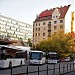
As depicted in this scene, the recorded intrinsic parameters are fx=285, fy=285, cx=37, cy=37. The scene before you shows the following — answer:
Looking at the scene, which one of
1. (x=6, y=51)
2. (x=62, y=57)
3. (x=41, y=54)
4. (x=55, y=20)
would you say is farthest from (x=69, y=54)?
(x=6, y=51)

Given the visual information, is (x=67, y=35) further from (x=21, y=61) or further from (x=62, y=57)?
(x=21, y=61)

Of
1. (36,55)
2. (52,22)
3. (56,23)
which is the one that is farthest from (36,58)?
(52,22)

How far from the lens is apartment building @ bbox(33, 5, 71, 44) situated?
111 meters

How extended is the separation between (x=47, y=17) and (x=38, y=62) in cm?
7075

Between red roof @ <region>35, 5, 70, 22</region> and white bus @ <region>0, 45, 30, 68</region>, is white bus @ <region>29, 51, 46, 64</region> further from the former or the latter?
red roof @ <region>35, 5, 70, 22</region>

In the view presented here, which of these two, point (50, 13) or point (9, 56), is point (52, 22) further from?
point (9, 56)

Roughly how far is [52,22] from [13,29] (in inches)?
864

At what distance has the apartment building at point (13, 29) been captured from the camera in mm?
117281

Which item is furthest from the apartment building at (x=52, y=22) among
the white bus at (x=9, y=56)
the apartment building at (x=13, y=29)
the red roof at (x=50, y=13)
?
the white bus at (x=9, y=56)

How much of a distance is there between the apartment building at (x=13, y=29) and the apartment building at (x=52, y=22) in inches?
417

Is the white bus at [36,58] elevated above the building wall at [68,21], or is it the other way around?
the building wall at [68,21]

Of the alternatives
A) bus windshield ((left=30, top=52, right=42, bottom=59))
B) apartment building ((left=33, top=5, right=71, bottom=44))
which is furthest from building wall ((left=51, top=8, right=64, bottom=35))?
bus windshield ((left=30, top=52, right=42, bottom=59))

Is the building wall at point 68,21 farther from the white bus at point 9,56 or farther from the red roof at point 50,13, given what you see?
the white bus at point 9,56

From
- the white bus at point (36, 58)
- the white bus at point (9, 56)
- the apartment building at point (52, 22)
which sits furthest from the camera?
the apartment building at point (52, 22)
